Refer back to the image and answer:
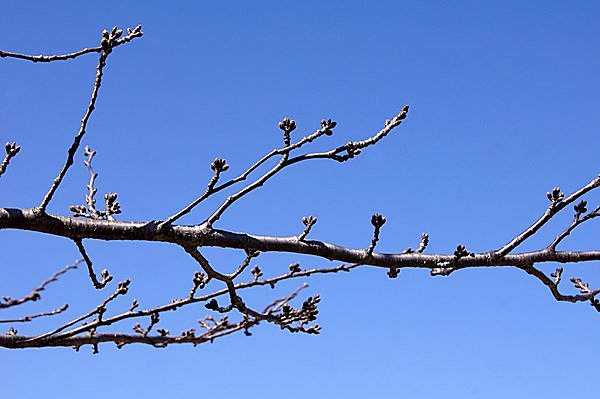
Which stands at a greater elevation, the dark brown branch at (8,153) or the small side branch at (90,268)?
the dark brown branch at (8,153)

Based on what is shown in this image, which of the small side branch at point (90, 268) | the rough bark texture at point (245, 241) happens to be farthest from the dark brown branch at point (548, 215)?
the small side branch at point (90, 268)

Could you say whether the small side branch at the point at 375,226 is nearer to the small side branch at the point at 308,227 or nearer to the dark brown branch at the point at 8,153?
the small side branch at the point at 308,227

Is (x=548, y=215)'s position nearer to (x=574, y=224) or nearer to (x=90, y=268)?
(x=574, y=224)

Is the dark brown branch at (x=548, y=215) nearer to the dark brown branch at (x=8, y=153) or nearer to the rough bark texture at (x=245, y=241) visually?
the rough bark texture at (x=245, y=241)

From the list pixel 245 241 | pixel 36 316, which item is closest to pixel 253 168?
pixel 245 241

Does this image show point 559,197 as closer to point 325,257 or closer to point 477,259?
point 477,259

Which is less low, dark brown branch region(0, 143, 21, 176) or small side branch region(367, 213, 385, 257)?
dark brown branch region(0, 143, 21, 176)

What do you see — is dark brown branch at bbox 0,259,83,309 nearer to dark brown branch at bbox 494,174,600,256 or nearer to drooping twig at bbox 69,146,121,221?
drooping twig at bbox 69,146,121,221

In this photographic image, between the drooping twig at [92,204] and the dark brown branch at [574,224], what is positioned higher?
the drooping twig at [92,204]

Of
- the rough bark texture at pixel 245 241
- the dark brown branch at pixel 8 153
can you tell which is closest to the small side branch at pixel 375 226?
the rough bark texture at pixel 245 241

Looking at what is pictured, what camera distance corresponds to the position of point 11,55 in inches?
137

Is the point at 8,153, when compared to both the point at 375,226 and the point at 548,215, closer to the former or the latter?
the point at 375,226

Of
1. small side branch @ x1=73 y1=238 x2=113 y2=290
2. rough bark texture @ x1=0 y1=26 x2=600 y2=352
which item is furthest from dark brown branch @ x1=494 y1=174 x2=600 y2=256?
small side branch @ x1=73 y1=238 x2=113 y2=290

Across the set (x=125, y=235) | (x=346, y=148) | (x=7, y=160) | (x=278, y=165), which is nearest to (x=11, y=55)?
(x=7, y=160)
